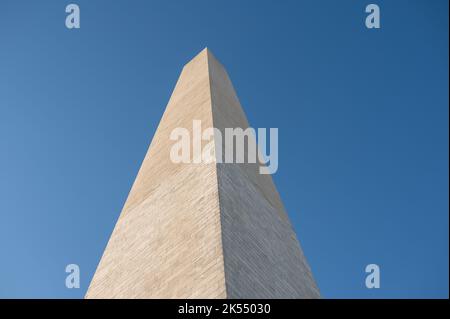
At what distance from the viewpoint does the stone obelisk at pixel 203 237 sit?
729 centimetres

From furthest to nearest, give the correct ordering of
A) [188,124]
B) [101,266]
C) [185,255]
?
[188,124], [101,266], [185,255]

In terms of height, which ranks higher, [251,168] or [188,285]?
[251,168]

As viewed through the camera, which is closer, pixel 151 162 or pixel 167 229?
pixel 167 229

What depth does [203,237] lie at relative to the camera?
7816mm

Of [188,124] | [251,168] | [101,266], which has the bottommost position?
[101,266]

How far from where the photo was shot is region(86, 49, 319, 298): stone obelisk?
7.29 metres
